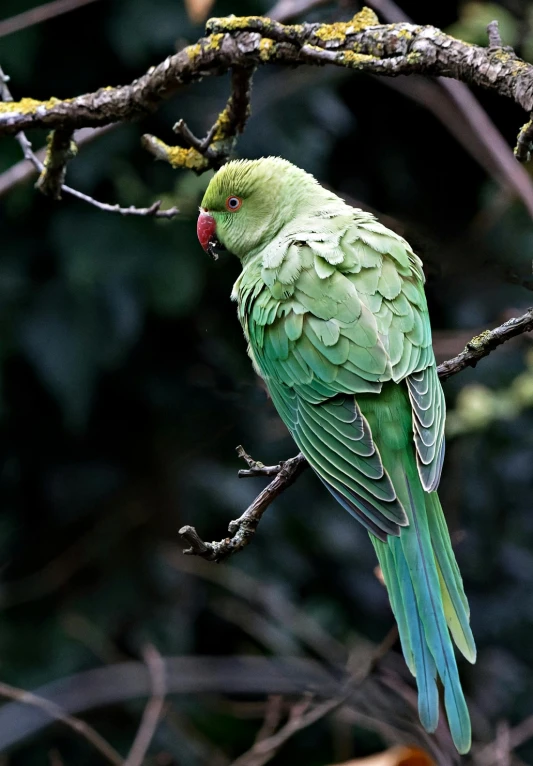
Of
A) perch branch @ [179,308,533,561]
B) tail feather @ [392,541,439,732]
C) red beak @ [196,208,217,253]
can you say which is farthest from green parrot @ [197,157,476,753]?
red beak @ [196,208,217,253]

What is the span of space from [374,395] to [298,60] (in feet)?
2.56

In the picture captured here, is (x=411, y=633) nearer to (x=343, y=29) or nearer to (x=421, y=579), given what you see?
(x=421, y=579)

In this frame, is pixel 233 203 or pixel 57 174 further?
pixel 233 203

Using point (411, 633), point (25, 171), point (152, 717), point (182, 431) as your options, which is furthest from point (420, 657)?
point (182, 431)

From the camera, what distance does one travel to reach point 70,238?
4.11m

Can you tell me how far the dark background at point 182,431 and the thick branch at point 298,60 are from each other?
1733mm

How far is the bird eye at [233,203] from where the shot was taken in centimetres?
275

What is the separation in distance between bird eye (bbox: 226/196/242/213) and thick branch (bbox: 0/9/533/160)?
54cm

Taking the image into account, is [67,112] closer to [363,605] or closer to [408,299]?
[408,299]

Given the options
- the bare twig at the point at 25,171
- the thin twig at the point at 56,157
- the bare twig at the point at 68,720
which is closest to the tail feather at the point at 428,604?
the bare twig at the point at 68,720

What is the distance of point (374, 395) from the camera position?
213 centimetres

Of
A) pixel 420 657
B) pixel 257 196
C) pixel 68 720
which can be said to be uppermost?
pixel 257 196

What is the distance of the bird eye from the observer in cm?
275

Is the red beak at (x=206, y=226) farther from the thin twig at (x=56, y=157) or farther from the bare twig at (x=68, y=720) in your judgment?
the bare twig at (x=68, y=720)
